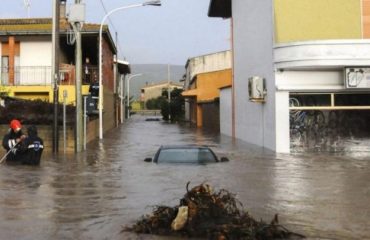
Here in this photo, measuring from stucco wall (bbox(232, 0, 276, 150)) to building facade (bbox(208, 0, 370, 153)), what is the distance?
8 centimetres

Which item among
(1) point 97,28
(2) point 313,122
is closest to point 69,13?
(2) point 313,122

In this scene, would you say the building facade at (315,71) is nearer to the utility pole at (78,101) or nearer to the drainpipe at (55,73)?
the utility pole at (78,101)

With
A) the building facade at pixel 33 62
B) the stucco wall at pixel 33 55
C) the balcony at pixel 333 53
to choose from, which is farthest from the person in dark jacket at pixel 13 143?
the stucco wall at pixel 33 55

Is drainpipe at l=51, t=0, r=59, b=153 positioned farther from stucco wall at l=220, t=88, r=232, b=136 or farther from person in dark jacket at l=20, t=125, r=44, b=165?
stucco wall at l=220, t=88, r=232, b=136

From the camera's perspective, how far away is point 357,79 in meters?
21.3

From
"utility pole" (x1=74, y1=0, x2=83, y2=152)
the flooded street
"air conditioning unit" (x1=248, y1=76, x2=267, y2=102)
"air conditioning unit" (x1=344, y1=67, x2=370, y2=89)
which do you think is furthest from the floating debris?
"air conditioning unit" (x1=248, y1=76, x2=267, y2=102)

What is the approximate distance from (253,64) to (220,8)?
12399 millimetres

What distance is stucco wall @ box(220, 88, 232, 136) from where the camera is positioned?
3734cm

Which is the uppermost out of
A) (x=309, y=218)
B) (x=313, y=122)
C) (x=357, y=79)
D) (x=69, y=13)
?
(x=69, y=13)

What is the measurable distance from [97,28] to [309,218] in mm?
30429

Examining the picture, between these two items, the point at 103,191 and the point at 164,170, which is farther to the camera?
the point at 164,170

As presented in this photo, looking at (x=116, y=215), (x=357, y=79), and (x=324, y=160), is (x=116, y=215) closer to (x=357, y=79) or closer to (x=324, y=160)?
(x=324, y=160)

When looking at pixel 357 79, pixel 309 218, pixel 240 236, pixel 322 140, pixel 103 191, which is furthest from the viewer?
pixel 322 140

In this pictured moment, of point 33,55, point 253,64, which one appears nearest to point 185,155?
point 253,64
